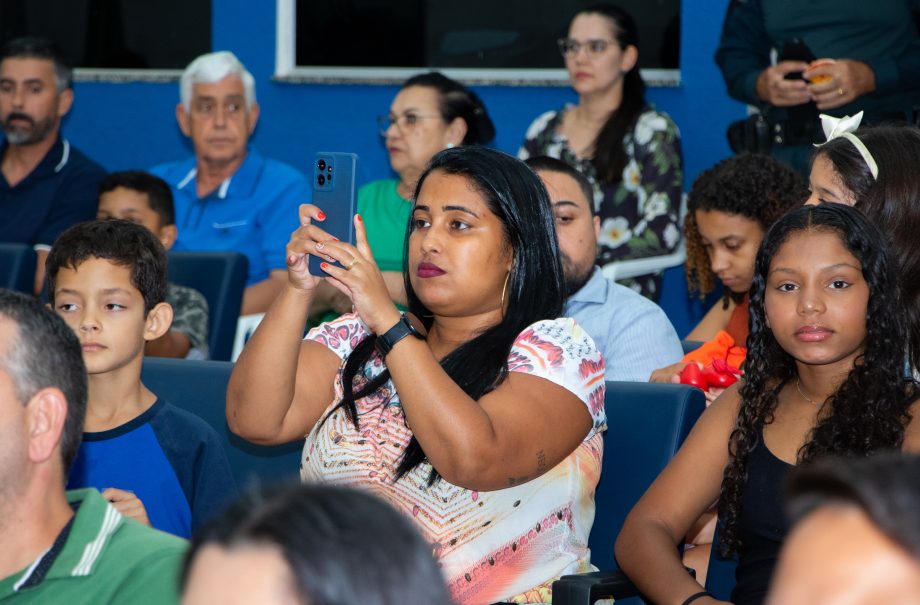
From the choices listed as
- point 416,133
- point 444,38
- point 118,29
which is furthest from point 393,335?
point 118,29

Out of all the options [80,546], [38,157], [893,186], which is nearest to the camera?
[80,546]

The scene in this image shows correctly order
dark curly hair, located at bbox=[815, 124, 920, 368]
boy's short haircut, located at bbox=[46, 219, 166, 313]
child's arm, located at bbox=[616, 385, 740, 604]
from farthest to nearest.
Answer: boy's short haircut, located at bbox=[46, 219, 166, 313] < dark curly hair, located at bbox=[815, 124, 920, 368] < child's arm, located at bbox=[616, 385, 740, 604]

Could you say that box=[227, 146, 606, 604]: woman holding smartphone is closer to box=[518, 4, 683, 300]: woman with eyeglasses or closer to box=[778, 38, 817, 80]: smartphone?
box=[778, 38, 817, 80]: smartphone

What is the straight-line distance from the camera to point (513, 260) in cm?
241

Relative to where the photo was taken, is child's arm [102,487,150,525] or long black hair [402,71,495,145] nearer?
child's arm [102,487,150,525]

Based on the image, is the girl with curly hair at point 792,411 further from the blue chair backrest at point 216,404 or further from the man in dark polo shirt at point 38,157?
the man in dark polo shirt at point 38,157

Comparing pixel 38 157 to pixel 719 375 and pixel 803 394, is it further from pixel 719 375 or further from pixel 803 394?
pixel 803 394

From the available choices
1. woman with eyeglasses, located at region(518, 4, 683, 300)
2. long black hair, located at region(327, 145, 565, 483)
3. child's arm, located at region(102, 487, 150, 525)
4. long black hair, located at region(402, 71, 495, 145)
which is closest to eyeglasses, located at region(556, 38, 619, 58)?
woman with eyeglasses, located at region(518, 4, 683, 300)

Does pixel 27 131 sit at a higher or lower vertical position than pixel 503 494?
higher

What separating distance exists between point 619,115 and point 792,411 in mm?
2421

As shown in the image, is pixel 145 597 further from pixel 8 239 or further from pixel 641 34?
pixel 641 34

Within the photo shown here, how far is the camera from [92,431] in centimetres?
238

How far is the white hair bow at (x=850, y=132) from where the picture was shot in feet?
8.36

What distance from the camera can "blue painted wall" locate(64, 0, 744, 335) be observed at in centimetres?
507
